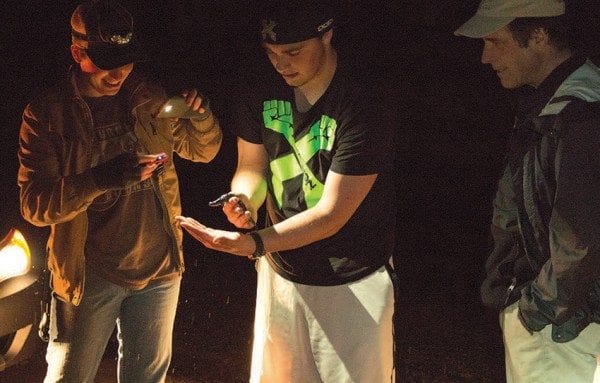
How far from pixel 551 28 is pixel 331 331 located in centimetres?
160

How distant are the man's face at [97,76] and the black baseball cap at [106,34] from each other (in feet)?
0.15

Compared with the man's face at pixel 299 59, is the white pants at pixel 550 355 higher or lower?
lower

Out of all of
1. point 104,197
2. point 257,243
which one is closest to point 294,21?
point 257,243

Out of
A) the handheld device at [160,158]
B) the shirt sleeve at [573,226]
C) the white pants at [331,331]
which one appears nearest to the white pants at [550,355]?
the shirt sleeve at [573,226]

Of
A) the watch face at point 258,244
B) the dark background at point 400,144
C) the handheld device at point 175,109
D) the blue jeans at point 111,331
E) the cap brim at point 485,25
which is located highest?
the cap brim at point 485,25

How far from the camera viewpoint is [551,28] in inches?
112

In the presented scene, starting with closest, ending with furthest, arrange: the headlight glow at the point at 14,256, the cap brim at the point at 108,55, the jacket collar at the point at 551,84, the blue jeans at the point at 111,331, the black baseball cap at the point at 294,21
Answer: the jacket collar at the point at 551,84 < the black baseball cap at the point at 294,21 < the cap brim at the point at 108,55 < the blue jeans at the point at 111,331 < the headlight glow at the point at 14,256

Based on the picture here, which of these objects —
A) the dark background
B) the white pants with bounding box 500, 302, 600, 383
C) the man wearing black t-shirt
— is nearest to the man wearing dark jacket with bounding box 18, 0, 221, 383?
the man wearing black t-shirt

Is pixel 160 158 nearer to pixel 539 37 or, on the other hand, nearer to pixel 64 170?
pixel 64 170

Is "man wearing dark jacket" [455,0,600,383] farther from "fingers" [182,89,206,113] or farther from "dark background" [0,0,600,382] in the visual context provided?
"fingers" [182,89,206,113]

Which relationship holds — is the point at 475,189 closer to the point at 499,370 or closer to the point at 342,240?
the point at 499,370

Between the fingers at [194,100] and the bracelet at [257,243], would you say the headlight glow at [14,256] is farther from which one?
the bracelet at [257,243]

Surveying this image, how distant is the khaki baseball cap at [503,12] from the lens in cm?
283

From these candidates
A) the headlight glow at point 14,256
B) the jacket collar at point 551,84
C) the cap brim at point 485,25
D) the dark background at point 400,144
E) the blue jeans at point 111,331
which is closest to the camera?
the jacket collar at point 551,84
